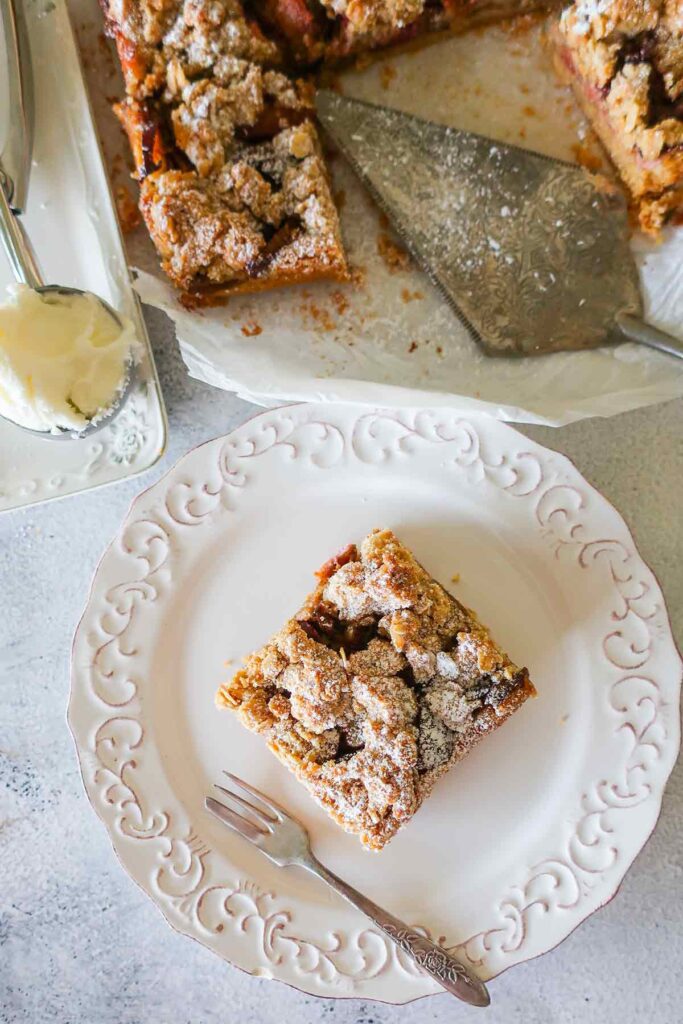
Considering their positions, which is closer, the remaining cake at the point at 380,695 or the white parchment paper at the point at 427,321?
the remaining cake at the point at 380,695

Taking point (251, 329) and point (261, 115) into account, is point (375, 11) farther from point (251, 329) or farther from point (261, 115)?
point (251, 329)

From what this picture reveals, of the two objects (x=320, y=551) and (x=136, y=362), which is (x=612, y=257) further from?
(x=136, y=362)

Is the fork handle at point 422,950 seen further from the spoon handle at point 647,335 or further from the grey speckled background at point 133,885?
the spoon handle at point 647,335

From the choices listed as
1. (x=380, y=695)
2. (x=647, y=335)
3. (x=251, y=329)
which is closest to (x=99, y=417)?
(x=251, y=329)

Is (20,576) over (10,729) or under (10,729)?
over

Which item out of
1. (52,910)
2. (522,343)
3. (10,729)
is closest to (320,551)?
(522,343)

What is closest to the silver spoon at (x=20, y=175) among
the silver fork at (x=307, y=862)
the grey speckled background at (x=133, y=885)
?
the grey speckled background at (x=133, y=885)

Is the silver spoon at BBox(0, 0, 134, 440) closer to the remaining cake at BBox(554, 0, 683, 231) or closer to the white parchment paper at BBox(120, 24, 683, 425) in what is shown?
the white parchment paper at BBox(120, 24, 683, 425)

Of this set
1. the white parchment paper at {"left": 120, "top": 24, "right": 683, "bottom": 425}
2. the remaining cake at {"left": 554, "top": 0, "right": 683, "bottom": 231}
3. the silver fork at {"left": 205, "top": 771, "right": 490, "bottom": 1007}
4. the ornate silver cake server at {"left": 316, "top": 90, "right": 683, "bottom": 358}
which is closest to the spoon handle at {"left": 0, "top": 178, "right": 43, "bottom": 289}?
the white parchment paper at {"left": 120, "top": 24, "right": 683, "bottom": 425}
